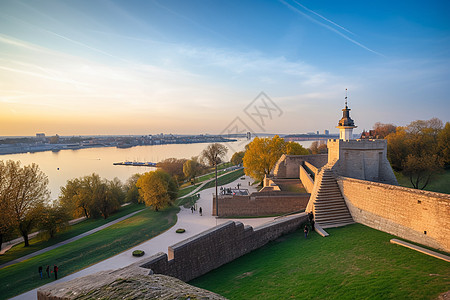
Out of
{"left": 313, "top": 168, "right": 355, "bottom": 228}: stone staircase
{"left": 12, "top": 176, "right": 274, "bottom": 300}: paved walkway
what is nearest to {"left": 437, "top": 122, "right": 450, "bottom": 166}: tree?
{"left": 313, "top": 168, "right": 355, "bottom": 228}: stone staircase

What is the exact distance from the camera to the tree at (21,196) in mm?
16078

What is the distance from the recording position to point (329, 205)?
12055 millimetres

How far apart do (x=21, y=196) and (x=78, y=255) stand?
27.3 ft

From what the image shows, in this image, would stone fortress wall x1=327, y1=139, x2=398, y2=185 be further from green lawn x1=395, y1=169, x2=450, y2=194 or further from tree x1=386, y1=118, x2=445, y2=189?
green lawn x1=395, y1=169, x2=450, y2=194

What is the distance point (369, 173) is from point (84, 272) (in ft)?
Result: 55.6

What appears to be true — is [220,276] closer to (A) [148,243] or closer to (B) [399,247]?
(B) [399,247]

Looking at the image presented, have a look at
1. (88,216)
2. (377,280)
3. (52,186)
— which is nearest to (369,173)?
(377,280)

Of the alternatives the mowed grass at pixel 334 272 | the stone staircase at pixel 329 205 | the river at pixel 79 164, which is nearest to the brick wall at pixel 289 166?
the stone staircase at pixel 329 205

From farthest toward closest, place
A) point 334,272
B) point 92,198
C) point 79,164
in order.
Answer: point 79,164, point 92,198, point 334,272

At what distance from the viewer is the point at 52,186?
139 feet

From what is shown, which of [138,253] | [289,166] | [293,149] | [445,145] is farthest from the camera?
[293,149]

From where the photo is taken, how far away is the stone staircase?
37.7 ft

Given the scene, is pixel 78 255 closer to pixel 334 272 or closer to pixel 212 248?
pixel 212 248

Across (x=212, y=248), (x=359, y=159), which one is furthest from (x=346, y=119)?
(x=212, y=248)
